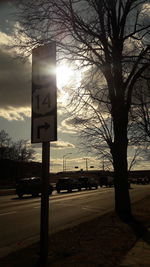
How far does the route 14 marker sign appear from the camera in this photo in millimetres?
5742

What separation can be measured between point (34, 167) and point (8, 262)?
86989 mm

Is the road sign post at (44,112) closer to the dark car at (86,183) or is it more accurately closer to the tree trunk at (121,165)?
the tree trunk at (121,165)

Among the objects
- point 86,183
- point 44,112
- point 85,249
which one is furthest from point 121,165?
point 86,183

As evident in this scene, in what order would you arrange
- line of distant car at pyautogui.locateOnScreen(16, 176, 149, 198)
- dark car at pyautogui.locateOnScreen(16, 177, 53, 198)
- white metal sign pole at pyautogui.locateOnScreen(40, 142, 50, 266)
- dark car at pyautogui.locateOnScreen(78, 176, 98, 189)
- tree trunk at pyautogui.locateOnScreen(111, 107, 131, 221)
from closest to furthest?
white metal sign pole at pyautogui.locateOnScreen(40, 142, 50, 266)
tree trunk at pyautogui.locateOnScreen(111, 107, 131, 221)
dark car at pyautogui.locateOnScreen(16, 177, 53, 198)
line of distant car at pyautogui.locateOnScreen(16, 176, 149, 198)
dark car at pyautogui.locateOnScreen(78, 176, 98, 189)

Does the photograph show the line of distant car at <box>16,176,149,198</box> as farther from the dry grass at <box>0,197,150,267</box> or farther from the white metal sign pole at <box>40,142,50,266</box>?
the white metal sign pole at <box>40,142,50,266</box>

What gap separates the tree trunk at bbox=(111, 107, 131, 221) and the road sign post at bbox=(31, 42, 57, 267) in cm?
691

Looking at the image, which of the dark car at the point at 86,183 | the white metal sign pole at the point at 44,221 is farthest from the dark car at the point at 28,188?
the white metal sign pole at the point at 44,221

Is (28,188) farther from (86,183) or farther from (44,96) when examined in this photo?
(44,96)

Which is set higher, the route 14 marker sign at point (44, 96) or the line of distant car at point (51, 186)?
the route 14 marker sign at point (44, 96)

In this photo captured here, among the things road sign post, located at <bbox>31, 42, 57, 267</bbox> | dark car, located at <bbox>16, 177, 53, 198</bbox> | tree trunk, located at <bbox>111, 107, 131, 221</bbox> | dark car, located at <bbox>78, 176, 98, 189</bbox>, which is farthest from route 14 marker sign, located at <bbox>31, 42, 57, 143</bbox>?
dark car, located at <bbox>78, 176, 98, 189</bbox>

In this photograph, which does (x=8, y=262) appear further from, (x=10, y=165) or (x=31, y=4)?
(x=10, y=165)

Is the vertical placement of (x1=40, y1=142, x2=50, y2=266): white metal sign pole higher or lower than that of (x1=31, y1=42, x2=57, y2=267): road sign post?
lower

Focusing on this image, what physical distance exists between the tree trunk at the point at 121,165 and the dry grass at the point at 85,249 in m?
2.92

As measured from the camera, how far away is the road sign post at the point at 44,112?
18.6 feet
